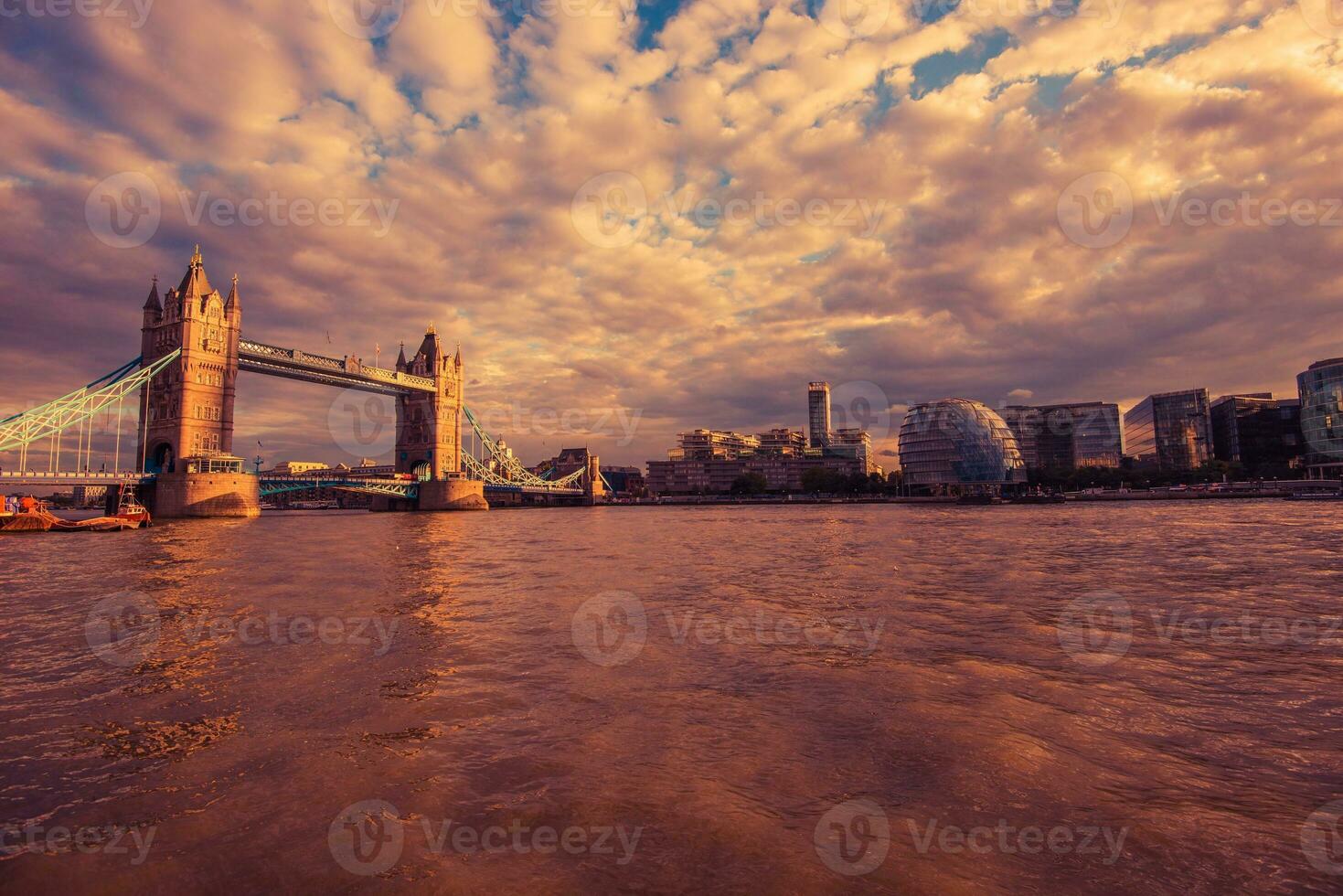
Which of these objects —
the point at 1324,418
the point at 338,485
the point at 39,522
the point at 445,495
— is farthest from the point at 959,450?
the point at 39,522

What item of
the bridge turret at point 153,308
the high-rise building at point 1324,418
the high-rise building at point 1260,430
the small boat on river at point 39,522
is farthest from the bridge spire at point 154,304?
the high-rise building at point 1260,430

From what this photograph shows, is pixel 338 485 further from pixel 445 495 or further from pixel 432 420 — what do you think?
pixel 432 420

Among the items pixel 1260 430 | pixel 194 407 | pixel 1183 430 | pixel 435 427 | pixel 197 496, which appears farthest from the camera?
pixel 1183 430

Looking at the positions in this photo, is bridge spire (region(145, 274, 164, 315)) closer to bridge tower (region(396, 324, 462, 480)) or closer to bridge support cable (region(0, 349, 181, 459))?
bridge support cable (region(0, 349, 181, 459))

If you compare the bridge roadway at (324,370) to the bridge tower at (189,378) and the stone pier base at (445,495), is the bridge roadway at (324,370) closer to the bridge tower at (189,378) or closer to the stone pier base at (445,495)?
the bridge tower at (189,378)

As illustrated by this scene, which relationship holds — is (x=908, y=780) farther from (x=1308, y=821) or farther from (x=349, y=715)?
(x=349, y=715)

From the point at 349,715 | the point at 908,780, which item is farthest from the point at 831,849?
the point at 349,715
